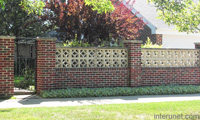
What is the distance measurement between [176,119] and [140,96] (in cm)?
401

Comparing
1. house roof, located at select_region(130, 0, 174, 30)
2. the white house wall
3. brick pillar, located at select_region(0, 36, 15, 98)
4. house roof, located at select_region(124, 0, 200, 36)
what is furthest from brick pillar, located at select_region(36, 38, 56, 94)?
the white house wall

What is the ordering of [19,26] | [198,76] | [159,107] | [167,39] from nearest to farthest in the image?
1. [159,107]
2. [198,76]
3. [167,39]
4. [19,26]

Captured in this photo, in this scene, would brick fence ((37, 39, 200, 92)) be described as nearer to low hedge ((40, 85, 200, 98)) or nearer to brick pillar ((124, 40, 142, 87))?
brick pillar ((124, 40, 142, 87))

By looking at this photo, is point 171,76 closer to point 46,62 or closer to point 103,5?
point 103,5

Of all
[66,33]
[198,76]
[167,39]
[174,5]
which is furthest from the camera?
[167,39]

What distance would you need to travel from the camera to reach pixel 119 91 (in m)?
10.0

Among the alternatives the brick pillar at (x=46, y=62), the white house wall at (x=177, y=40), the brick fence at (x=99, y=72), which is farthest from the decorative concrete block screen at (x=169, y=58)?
the white house wall at (x=177, y=40)

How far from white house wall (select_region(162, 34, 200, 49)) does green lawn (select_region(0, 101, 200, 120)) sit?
10.4 m

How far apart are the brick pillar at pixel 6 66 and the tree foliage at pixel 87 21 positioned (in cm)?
326

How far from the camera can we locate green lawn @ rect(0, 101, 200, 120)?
19.6ft

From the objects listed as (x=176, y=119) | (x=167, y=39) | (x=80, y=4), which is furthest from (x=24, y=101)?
(x=167, y=39)

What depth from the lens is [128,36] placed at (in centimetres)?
1301

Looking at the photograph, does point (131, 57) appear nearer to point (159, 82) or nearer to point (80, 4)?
point (159, 82)

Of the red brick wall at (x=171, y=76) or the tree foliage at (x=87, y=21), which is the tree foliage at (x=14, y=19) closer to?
the tree foliage at (x=87, y=21)
